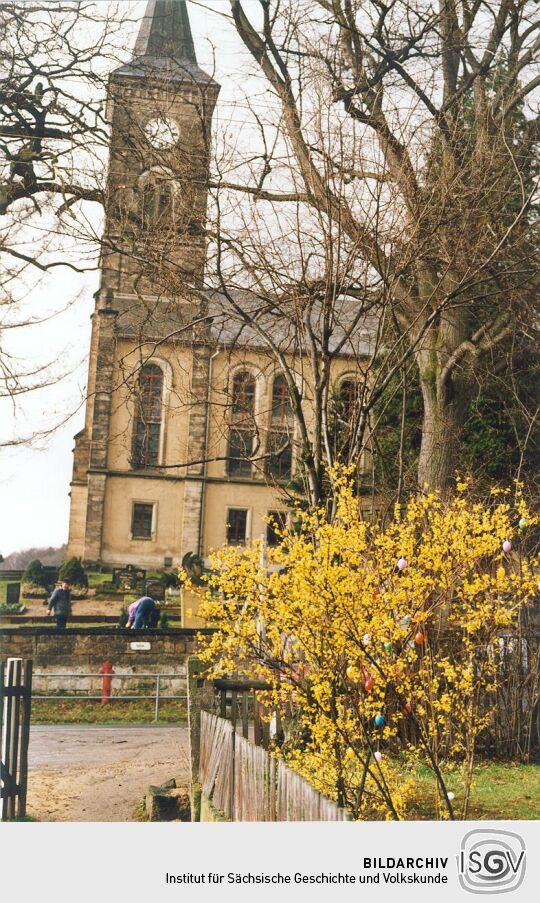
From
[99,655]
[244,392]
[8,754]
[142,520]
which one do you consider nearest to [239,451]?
[244,392]

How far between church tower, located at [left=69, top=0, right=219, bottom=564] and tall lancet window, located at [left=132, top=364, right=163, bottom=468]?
1cm

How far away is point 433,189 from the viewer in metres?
8.19

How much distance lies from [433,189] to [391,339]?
149 centimetres

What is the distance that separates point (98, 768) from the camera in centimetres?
798

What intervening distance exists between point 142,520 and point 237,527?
3.78 feet

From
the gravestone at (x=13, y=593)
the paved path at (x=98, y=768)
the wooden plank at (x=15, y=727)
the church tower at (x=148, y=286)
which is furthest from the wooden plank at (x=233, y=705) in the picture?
the gravestone at (x=13, y=593)

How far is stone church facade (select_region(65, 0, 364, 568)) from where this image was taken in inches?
361

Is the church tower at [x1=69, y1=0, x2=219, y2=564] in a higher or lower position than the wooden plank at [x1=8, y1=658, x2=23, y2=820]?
higher

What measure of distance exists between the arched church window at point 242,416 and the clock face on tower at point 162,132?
2063 millimetres

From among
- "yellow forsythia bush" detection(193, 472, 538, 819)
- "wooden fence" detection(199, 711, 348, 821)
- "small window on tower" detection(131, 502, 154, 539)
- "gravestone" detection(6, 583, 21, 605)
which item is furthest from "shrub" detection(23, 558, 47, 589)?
"yellow forsythia bush" detection(193, 472, 538, 819)

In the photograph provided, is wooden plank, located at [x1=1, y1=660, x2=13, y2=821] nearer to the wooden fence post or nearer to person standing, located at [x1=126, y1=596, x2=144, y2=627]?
the wooden fence post

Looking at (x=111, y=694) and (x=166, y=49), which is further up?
(x=166, y=49)

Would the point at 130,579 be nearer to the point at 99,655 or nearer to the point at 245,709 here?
the point at 99,655

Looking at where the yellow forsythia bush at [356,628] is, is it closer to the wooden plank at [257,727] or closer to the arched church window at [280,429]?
the wooden plank at [257,727]
